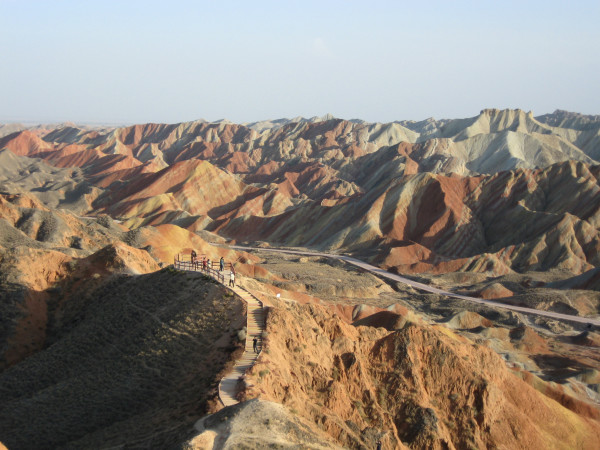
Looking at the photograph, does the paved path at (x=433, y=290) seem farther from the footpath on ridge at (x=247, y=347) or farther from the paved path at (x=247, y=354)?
the paved path at (x=247, y=354)

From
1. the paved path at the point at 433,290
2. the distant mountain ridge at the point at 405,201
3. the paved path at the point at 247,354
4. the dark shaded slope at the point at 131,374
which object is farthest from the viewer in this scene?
the distant mountain ridge at the point at 405,201

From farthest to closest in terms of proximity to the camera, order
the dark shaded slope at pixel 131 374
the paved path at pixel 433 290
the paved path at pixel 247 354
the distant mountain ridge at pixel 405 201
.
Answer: the distant mountain ridge at pixel 405 201
the paved path at pixel 433 290
the dark shaded slope at pixel 131 374
the paved path at pixel 247 354

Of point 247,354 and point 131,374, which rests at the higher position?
point 247,354

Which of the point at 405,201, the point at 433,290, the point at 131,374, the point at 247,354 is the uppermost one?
the point at 247,354

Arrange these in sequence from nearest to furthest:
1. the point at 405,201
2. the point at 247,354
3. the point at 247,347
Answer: the point at 247,354 < the point at 247,347 < the point at 405,201

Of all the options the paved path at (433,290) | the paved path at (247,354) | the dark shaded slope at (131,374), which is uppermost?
the paved path at (247,354)

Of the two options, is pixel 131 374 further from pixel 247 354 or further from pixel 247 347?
pixel 247 354

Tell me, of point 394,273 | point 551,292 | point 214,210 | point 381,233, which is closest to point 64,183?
point 214,210

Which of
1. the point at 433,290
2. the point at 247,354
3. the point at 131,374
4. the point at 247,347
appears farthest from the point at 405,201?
the point at 247,354

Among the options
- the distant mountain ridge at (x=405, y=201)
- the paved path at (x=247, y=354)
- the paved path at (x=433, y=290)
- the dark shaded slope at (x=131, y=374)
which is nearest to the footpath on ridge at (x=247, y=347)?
the paved path at (x=247, y=354)

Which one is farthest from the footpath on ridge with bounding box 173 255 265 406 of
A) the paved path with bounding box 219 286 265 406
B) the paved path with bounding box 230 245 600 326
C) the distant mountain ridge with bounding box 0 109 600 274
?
the distant mountain ridge with bounding box 0 109 600 274

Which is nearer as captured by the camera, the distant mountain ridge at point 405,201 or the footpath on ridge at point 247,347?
the footpath on ridge at point 247,347
